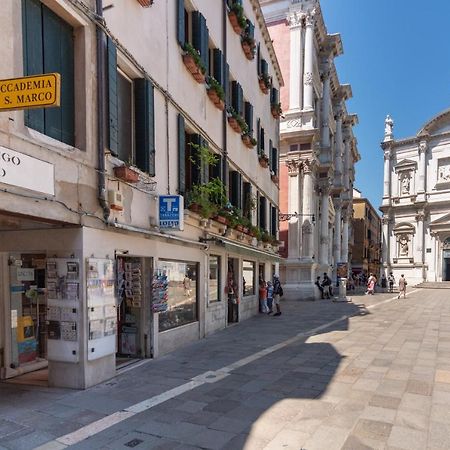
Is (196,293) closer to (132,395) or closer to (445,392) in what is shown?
(132,395)

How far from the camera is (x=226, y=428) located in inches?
189

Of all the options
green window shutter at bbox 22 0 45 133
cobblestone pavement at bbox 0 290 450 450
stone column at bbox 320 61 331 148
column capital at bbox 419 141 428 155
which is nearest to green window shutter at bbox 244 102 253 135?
cobblestone pavement at bbox 0 290 450 450

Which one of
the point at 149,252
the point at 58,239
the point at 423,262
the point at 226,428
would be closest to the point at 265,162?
the point at 149,252

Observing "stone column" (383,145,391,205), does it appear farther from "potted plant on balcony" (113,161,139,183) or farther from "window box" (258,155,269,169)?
"potted plant on balcony" (113,161,139,183)

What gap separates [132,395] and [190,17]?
362 inches

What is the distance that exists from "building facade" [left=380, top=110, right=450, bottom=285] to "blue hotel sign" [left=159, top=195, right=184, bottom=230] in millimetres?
47915

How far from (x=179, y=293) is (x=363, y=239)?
55592 millimetres

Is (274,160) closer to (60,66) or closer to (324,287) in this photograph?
(324,287)

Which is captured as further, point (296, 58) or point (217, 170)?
point (296, 58)

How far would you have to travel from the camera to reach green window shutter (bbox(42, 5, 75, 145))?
5945 mm

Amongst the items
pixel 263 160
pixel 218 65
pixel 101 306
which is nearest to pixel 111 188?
pixel 101 306

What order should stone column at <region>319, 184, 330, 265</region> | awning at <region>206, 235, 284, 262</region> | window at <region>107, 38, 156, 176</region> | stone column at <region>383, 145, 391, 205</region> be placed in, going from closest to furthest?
window at <region>107, 38, 156, 176</region>, awning at <region>206, 235, 284, 262</region>, stone column at <region>319, 184, 330, 265</region>, stone column at <region>383, 145, 391, 205</region>

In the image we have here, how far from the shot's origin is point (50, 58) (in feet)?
19.7

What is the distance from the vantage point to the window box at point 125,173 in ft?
23.1
